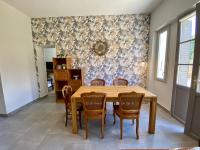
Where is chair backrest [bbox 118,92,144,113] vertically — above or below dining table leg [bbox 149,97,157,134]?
above

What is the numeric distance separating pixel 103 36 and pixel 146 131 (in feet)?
11.4

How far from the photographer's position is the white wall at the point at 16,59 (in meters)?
3.46

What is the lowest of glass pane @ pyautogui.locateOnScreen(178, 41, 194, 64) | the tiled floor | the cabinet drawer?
the tiled floor

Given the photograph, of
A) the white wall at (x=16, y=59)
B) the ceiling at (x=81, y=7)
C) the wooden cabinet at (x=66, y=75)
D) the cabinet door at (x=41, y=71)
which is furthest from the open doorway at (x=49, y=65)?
the ceiling at (x=81, y=7)

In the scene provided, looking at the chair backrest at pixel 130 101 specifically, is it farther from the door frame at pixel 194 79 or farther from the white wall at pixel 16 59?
the white wall at pixel 16 59

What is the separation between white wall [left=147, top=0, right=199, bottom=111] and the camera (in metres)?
2.93

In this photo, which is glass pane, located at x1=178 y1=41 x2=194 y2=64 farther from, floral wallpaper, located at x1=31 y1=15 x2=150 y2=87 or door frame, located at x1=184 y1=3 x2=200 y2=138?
floral wallpaper, located at x1=31 y1=15 x2=150 y2=87

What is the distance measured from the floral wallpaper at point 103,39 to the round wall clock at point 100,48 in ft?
0.38

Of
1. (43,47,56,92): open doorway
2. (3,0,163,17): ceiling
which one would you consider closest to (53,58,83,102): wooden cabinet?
(3,0,163,17): ceiling

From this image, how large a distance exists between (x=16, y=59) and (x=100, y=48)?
111 inches

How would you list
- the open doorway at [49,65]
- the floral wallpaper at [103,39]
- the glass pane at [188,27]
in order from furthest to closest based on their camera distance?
the open doorway at [49,65] < the floral wallpaper at [103,39] < the glass pane at [188,27]

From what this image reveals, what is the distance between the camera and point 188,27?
2.76 metres

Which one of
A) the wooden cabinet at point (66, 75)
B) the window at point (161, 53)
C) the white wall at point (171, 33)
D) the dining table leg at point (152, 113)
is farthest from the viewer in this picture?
the wooden cabinet at point (66, 75)

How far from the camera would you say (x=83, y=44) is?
479cm
